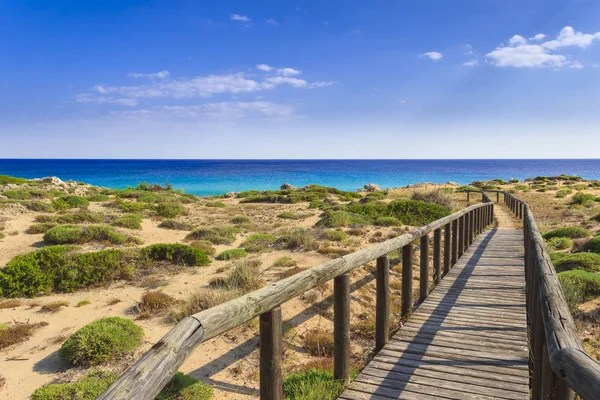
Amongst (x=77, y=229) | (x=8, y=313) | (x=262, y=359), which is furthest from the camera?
(x=77, y=229)

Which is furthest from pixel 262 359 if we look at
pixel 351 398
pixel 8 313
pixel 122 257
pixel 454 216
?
pixel 122 257

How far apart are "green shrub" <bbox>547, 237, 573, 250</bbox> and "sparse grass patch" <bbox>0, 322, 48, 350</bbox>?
1321 cm

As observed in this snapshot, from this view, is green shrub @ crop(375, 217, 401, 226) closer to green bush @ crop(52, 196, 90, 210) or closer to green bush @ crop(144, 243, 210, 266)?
green bush @ crop(144, 243, 210, 266)

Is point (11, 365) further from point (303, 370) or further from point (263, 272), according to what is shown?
point (263, 272)

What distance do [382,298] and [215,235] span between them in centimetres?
1061

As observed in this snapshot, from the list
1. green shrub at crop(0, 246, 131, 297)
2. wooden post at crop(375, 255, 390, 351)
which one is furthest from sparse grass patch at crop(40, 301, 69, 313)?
wooden post at crop(375, 255, 390, 351)

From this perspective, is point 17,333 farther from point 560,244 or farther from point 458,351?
point 560,244

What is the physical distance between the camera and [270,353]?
267 centimetres

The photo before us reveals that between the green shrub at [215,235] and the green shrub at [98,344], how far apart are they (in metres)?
7.92

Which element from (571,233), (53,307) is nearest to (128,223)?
(53,307)

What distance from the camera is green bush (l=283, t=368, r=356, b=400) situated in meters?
3.50

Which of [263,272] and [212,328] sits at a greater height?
[212,328]

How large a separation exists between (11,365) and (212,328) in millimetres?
4976

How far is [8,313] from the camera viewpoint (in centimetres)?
741
